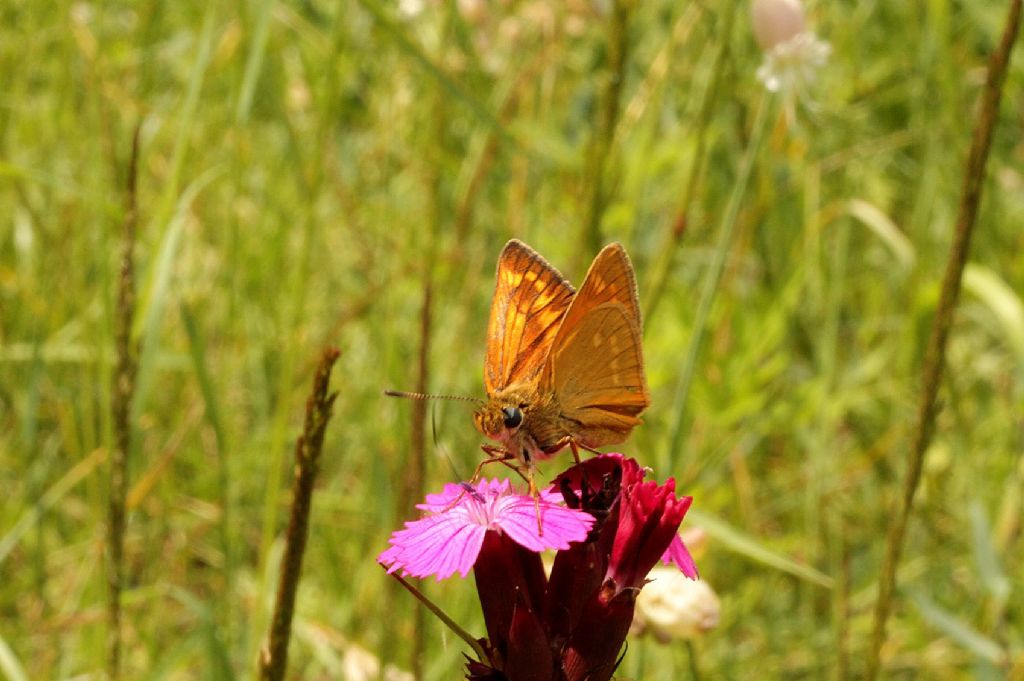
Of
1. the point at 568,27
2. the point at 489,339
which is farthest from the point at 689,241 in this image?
the point at 489,339

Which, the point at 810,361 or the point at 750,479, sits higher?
the point at 810,361

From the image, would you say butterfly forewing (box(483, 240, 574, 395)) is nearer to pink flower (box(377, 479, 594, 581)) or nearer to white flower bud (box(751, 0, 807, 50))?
pink flower (box(377, 479, 594, 581))

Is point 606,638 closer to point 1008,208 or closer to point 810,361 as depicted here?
point 810,361

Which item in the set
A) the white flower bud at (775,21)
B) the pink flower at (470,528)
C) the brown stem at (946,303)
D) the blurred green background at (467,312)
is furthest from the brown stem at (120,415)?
the white flower bud at (775,21)

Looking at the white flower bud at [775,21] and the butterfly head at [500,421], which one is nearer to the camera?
the butterfly head at [500,421]

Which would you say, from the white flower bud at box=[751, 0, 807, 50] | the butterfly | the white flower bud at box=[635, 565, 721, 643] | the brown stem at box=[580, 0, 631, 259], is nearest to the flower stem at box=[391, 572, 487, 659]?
the butterfly

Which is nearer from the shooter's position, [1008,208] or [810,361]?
[810,361]

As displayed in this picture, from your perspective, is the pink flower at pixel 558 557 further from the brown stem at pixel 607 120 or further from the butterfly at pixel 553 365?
the brown stem at pixel 607 120

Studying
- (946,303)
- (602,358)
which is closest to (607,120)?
(602,358)
